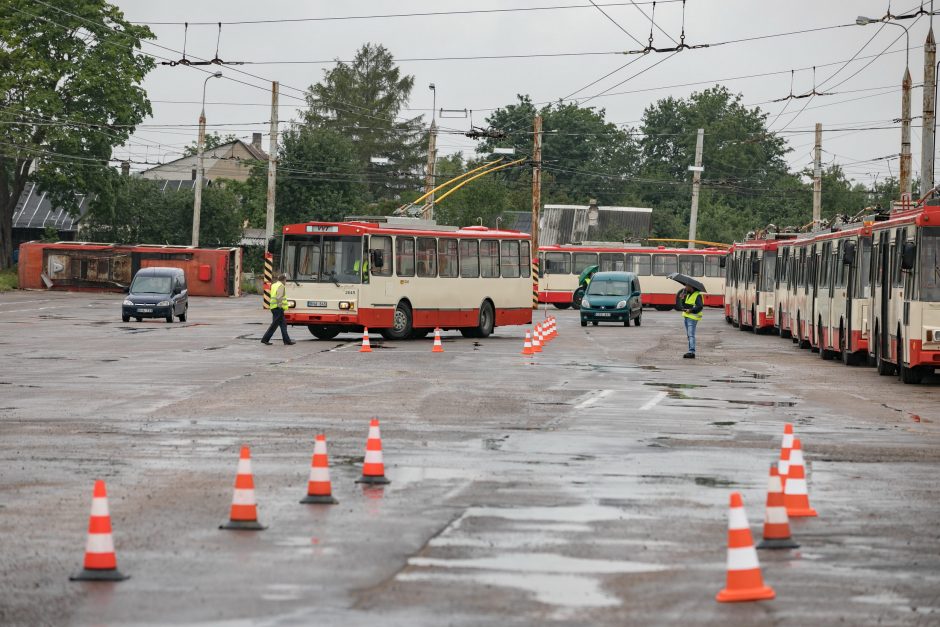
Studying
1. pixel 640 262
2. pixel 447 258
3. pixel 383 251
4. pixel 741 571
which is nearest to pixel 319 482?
pixel 741 571

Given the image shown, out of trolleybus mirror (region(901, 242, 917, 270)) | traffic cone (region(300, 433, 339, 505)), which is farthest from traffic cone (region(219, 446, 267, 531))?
trolleybus mirror (region(901, 242, 917, 270))

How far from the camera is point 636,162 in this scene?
145125 millimetres

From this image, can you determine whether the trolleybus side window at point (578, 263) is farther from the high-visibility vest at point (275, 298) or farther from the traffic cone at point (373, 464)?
the traffic cone at point (373, 464)

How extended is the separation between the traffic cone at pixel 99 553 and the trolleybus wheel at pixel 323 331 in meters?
32.7

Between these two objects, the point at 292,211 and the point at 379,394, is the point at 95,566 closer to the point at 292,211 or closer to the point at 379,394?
the point at 379,394

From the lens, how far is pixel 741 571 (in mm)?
8336

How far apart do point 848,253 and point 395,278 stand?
12.2m

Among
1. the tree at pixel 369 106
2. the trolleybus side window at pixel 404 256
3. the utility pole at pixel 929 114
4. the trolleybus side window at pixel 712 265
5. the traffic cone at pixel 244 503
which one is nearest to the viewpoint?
the traffic cone at pixel 244 503

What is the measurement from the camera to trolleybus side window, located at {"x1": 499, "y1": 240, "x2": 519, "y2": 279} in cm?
4697

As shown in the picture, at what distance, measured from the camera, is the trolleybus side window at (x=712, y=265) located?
86.8 metres

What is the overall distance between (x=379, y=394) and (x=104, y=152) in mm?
67771

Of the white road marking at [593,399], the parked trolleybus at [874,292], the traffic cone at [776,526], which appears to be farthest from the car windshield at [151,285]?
the traffic cone at [776,526]

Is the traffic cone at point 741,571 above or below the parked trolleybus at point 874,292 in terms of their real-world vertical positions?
below

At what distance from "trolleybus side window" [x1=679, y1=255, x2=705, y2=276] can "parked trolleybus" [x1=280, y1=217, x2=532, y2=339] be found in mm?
39705
